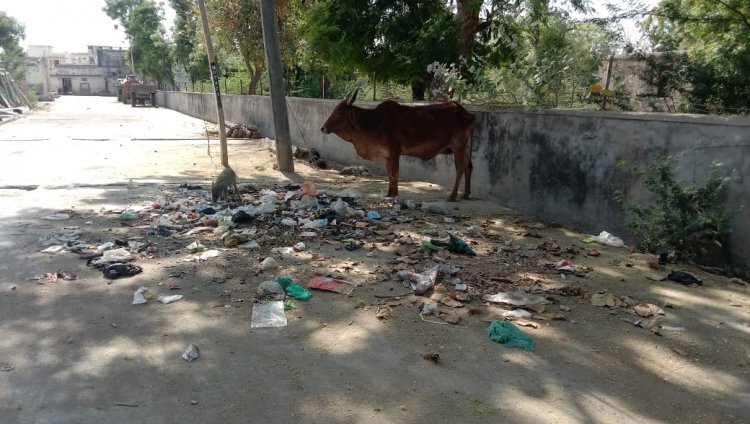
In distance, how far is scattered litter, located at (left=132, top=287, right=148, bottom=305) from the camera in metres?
3.86

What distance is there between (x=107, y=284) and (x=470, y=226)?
382 centimetres

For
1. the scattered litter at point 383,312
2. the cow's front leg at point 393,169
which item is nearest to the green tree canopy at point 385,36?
the cow's front leg at point 393,169

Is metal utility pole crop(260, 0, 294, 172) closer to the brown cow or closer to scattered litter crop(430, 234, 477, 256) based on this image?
the brown cow

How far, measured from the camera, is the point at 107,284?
421cm

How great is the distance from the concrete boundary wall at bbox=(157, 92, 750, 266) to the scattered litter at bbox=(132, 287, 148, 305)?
4556 mm

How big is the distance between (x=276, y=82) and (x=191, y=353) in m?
7.32

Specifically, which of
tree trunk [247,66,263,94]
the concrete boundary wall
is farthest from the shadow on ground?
tree trunk [247,66,263,94]

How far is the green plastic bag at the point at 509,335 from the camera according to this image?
3.37 metres

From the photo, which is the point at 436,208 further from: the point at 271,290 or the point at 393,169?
the point at 271,290

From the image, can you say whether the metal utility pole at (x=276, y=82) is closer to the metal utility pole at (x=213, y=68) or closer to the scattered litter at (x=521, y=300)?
the metal utility pole at (x=213, y=68)

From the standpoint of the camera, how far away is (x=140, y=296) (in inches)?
155

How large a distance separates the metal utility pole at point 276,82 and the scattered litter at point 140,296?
19.8 feet

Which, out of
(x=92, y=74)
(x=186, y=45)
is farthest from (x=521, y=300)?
Result: (x=92, y=74)

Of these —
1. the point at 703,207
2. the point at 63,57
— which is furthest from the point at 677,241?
the point at 63,57
